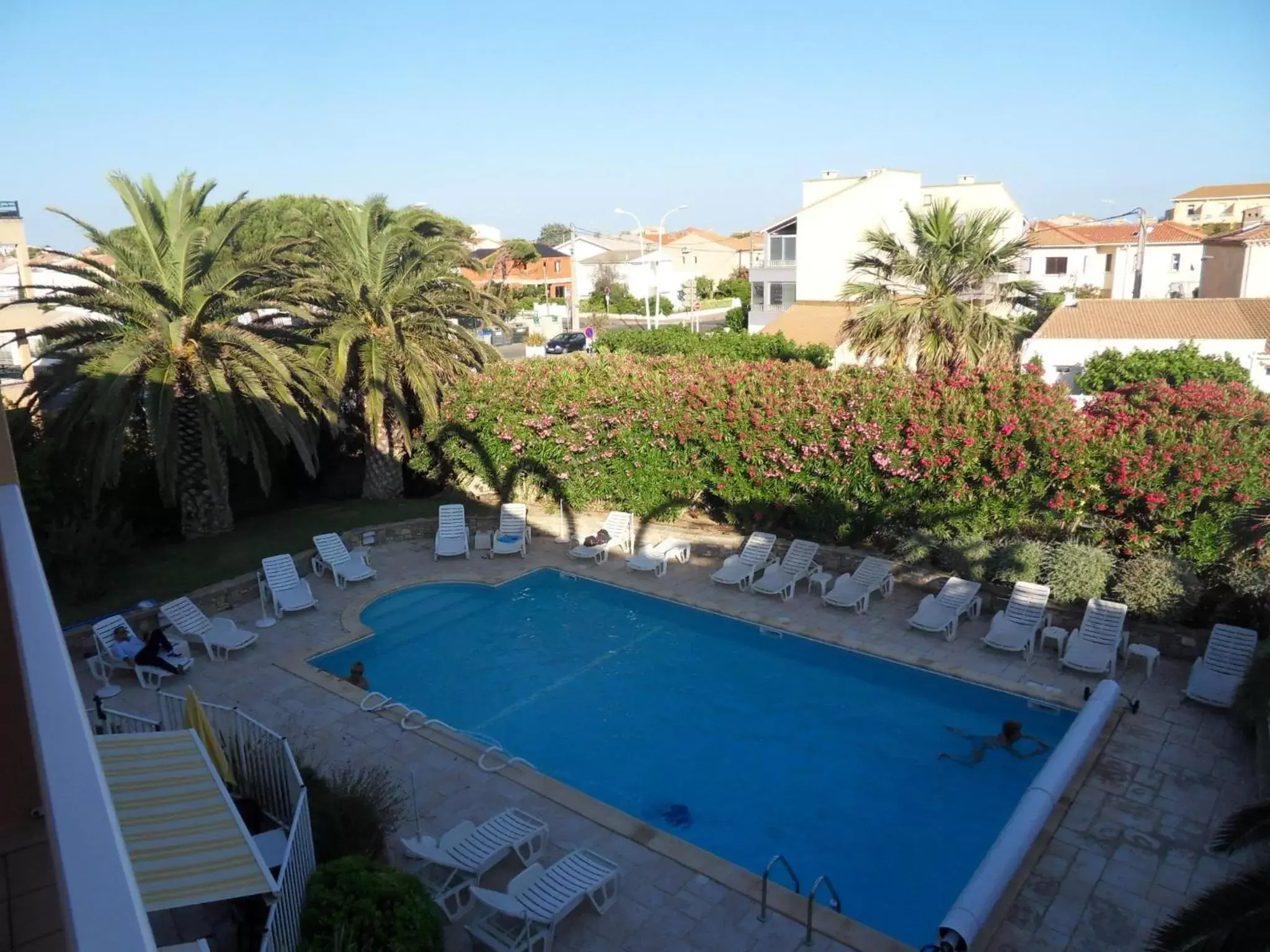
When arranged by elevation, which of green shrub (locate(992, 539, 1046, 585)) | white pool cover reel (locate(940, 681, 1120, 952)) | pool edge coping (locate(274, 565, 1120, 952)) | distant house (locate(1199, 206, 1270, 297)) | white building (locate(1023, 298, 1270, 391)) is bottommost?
pool edge coping (locate(274, 565, 1120, 952))

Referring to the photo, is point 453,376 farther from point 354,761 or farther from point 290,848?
point 290,848

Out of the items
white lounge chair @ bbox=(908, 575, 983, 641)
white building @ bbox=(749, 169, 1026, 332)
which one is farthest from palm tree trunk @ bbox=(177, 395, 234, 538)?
white building @ bbox=(749, 169, 1026, 332)

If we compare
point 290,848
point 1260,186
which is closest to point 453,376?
point 290,848

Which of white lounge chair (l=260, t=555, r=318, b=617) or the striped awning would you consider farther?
white lounge chair (l=260, t=555, r=318, b=617)

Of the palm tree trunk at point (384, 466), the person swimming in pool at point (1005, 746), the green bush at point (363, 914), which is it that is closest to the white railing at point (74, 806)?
the green bush at point (363, 914)

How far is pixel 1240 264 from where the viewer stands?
45594 mm

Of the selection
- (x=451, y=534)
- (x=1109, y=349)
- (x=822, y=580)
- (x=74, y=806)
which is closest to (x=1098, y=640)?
(x=822, y=580)

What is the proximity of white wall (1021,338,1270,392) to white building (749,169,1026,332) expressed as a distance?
11.3 m

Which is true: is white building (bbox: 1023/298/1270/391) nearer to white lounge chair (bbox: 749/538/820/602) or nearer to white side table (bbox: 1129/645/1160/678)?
white lounge chair (bbox: 749/538/820/602)

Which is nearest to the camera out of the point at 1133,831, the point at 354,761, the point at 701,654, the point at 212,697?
the point at 1133,831

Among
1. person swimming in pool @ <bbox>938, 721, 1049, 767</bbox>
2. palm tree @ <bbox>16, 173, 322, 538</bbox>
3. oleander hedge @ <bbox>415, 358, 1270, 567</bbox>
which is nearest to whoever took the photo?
person swimming in pool @ <bbox>938, 721, 1049, 767</bbox>

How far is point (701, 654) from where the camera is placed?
45.4ft

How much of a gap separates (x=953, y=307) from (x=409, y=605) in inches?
507

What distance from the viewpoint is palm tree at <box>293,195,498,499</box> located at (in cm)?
1920
